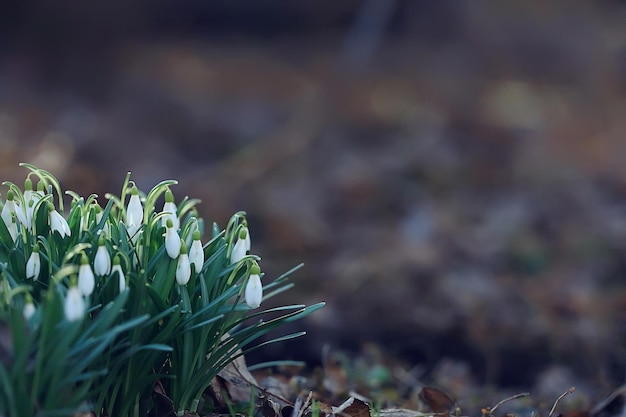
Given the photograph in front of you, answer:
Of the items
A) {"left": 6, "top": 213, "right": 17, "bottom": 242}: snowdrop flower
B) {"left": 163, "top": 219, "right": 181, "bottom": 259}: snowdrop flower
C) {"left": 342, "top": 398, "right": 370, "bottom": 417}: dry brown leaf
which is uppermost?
{"left": 6, "top": 213, "right": 17, "bottom": 242}: snowdrop flower

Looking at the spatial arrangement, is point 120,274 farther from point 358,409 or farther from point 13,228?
point 358,409

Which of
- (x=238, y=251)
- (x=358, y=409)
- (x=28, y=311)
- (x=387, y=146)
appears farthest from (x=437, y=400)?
(x=387, y=146)

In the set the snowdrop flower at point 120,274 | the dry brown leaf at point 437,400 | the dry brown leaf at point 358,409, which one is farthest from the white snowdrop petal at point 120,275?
the dry brown leaf at point 437,400

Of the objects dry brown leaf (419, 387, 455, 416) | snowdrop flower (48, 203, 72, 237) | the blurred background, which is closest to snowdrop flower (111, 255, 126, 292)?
snowdrop flower (48, 203, 72, 237)

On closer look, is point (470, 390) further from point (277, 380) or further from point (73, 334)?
point (73, 334)

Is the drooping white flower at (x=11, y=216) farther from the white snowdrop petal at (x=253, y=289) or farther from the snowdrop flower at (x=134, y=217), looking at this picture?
the white snowdrop petal at (x=253, y=289)

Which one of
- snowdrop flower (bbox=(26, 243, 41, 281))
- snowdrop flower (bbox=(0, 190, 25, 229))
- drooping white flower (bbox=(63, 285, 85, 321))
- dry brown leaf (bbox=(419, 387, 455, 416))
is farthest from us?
dry brown leaf (bbox=(419, 387, 455, 416))

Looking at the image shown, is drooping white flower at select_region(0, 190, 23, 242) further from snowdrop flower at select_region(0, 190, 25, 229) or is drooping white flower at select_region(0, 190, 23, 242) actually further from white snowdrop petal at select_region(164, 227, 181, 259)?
white snowdrop petal at select_region(164, 227, 181, 259)
